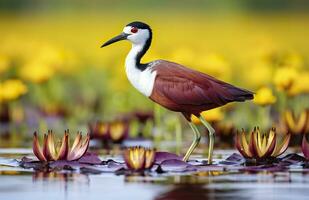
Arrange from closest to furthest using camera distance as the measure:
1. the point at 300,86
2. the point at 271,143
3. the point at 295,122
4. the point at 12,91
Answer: the point at 271,143 → the point at 295,122 → the point at 300,86 → the point at 12,91

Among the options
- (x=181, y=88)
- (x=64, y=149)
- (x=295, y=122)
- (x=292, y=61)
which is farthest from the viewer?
(x=292, y=61)

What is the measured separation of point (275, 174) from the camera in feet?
39.8

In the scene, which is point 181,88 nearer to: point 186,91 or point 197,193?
point 186,91

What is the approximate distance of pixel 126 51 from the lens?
101 feet

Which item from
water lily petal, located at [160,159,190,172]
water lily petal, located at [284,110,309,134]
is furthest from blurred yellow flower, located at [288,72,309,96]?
water lily petal, located at [160,159,190,172]

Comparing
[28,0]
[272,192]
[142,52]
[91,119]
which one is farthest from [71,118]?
[28,0]

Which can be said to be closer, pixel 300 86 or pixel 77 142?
pixel 77 142

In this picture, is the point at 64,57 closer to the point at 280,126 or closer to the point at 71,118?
the point at 71,118

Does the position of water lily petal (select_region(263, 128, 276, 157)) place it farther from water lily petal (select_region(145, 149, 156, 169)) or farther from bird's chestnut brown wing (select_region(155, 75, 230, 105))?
water lily petal (select_region(145, 149, 156, 169))

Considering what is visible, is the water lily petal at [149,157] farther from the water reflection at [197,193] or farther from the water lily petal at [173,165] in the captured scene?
the water reflection at [197,193]

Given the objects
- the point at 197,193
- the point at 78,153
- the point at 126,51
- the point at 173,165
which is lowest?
the point at 197,193

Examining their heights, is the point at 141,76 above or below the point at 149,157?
above

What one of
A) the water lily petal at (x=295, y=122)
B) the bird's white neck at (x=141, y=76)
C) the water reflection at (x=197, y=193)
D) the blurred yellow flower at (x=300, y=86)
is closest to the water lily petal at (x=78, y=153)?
the bird's white neck at (x=141, y=76)

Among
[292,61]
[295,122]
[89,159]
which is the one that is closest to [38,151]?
[89,159]
